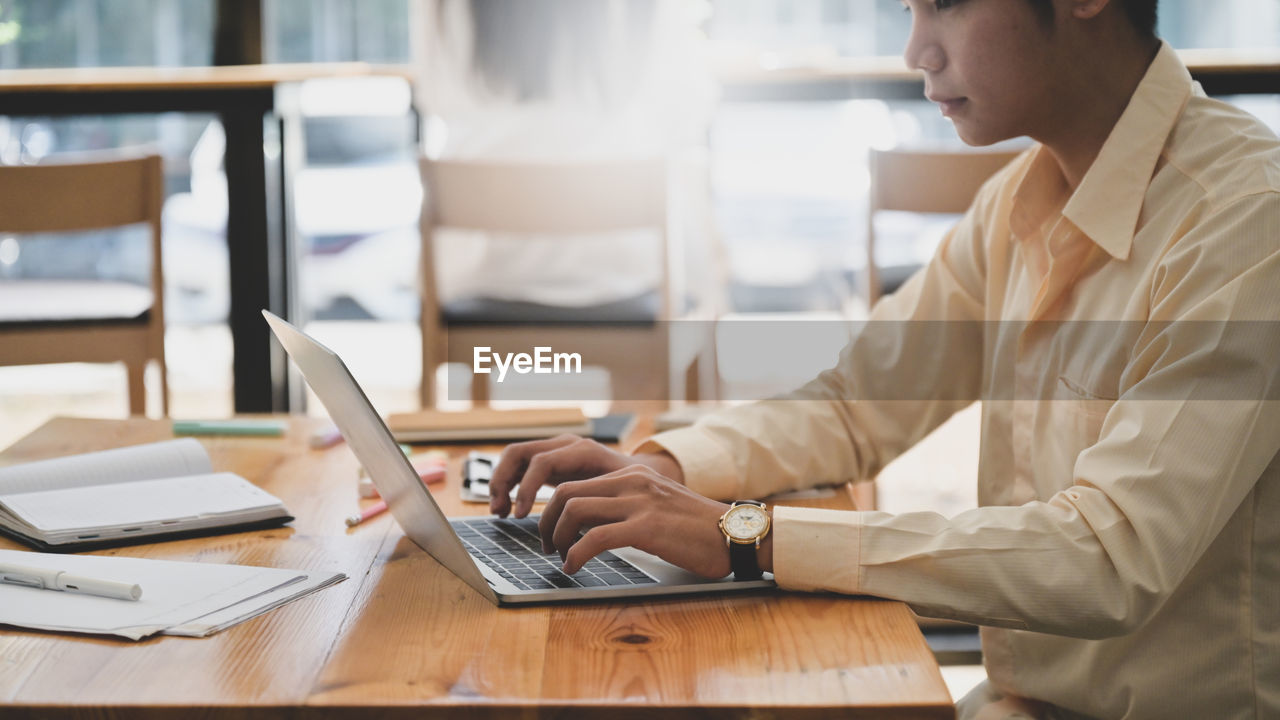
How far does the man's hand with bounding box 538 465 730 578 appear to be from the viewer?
33.0 inches

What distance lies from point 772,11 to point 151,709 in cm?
345

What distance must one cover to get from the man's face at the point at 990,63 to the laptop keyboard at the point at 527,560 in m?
0.52

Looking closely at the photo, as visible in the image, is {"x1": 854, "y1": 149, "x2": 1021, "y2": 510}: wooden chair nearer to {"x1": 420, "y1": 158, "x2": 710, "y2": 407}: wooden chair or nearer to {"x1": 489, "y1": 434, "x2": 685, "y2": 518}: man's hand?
{"x1": 420, "y1": 158, "x2": 710, "y2": 407}: wooden chair

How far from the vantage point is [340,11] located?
3.74 meters

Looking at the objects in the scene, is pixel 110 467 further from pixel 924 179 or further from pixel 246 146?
pixel 246 146

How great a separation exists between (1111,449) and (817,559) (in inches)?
8.6

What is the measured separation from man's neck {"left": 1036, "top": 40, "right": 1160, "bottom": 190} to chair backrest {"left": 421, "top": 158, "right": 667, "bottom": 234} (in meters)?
1.14

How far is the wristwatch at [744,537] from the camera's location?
2.79 feet

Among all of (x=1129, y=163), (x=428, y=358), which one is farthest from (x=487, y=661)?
(x=428, y=358)

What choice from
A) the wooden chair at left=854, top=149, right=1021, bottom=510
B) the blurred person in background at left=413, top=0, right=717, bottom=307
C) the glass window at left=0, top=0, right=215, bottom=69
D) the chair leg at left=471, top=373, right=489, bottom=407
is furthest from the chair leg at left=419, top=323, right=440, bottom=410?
the glass window at left=0, top=0, right=215, bottom=69

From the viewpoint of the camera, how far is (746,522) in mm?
861

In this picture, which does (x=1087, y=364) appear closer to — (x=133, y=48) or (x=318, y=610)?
(x=318, y=610)

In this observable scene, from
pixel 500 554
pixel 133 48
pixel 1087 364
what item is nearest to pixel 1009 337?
pixel 1087 364

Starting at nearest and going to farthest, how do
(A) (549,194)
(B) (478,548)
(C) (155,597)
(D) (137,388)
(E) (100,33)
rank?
1. (C) (155,597)
2. (B) (478,548)
3. (A) (549,194)
4. (D) (137,388)
5. (E) (100,33)
